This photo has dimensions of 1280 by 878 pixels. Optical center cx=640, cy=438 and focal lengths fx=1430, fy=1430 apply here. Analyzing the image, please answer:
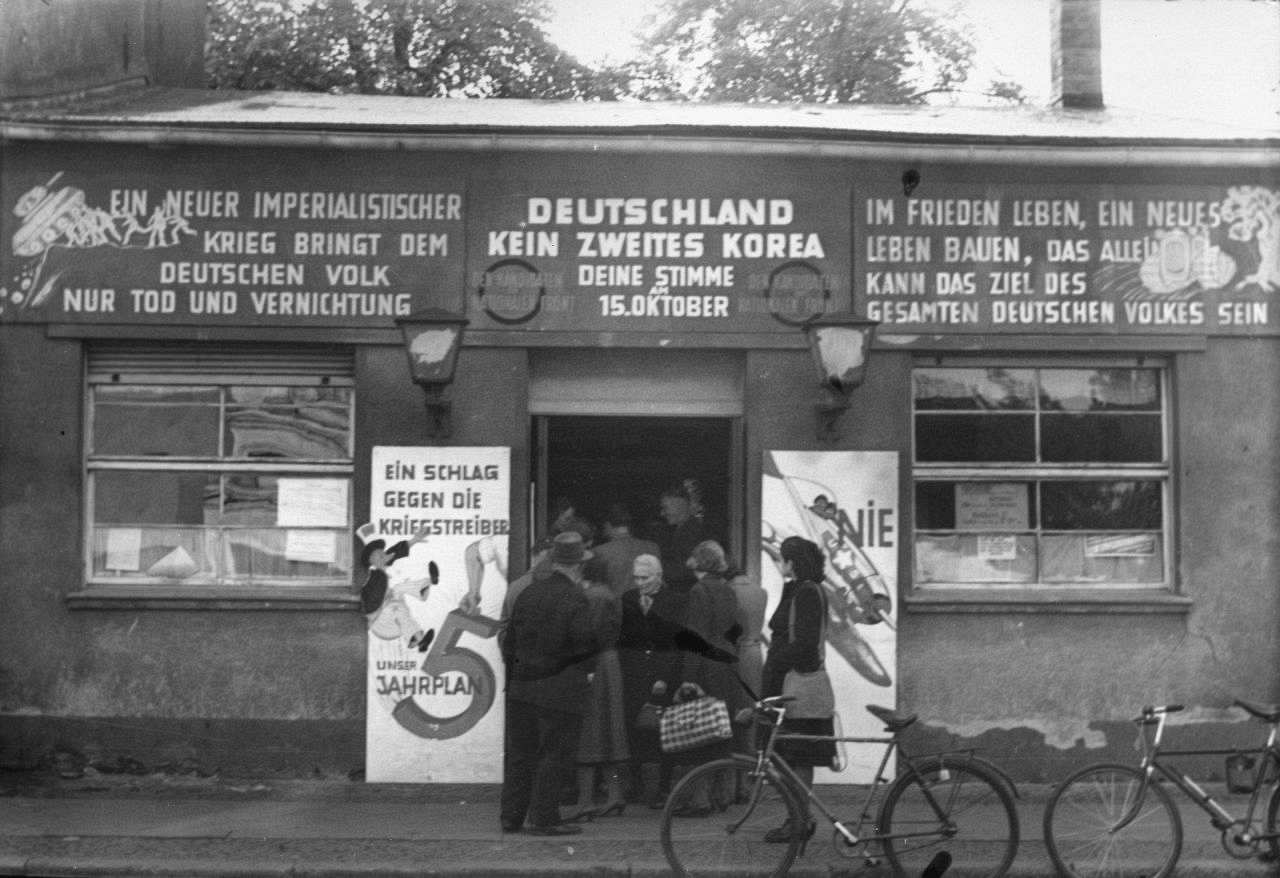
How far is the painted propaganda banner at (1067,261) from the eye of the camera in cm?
965

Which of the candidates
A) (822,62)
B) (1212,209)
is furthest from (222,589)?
(822,62)

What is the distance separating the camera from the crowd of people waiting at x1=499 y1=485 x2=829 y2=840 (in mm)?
8156

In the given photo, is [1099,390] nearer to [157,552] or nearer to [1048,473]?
[1048,473]

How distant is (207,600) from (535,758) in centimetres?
267

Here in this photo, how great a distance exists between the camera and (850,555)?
374 inches

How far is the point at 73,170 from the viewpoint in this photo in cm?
956

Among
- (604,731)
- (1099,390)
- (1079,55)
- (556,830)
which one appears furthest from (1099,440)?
(556,830)

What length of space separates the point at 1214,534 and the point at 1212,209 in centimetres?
221

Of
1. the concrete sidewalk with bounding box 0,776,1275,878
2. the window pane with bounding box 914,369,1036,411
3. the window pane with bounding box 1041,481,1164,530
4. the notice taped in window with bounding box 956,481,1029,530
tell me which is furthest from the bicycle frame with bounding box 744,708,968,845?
the window pane with bounding box 914,369,1036,411

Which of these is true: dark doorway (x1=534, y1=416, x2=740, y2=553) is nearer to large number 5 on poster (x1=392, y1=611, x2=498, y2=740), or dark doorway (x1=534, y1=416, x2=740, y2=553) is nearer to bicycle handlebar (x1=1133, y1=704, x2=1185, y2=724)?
large number 5 on poster (x1=392, y1=611, x2=498, y2=740)

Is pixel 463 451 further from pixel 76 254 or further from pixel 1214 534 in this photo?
pixel 1214 534

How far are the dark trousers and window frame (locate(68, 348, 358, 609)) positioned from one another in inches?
77.3

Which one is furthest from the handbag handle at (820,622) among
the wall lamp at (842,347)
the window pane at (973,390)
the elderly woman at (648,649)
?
the window pane at (973,390)

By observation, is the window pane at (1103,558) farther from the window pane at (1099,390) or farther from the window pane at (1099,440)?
the window pane at (1099,390)
